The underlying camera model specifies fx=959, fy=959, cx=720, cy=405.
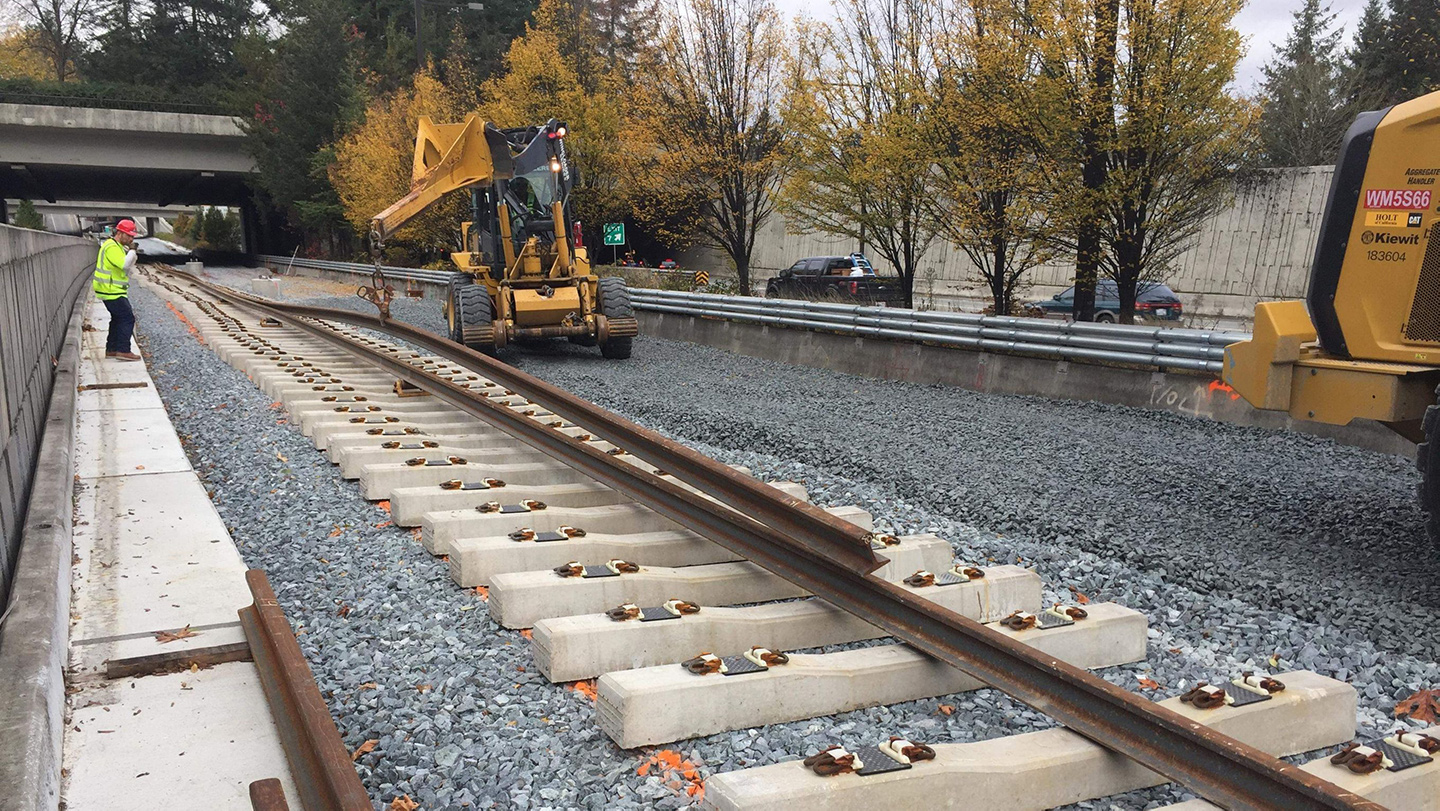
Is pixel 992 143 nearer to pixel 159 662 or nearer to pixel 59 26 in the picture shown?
pixel 159 662

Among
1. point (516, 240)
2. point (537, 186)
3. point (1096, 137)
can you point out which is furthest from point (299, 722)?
point (1096, 137)

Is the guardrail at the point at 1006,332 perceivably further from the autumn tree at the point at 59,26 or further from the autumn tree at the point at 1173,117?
the autumn tree at the point at 59,26

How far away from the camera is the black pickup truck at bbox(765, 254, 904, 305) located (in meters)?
20.9

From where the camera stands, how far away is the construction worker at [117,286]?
1172 centimetres

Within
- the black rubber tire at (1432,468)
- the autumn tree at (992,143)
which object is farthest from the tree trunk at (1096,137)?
the black rubber tire at (1432,468)

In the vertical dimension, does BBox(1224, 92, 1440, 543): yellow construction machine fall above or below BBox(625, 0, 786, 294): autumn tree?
below

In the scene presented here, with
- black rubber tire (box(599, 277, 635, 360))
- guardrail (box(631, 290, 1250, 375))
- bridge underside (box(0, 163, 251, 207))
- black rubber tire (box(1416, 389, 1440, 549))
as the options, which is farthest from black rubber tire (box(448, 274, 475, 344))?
bridge underside (box(0, 163, 251, 207))

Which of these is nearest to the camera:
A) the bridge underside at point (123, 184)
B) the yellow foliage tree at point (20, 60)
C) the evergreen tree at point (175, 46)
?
the bridge underside at point (123, 184)

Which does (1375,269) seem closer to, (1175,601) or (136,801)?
(1175,601)

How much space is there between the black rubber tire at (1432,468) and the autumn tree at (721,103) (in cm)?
1814

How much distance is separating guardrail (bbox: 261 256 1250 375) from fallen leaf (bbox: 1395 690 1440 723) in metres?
4.55

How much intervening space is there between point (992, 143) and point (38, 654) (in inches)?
595

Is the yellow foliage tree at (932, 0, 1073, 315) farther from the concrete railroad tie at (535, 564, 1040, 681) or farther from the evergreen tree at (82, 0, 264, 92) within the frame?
the evergreen tree at (82, 0, 264, 92)

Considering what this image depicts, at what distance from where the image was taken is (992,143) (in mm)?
15609
